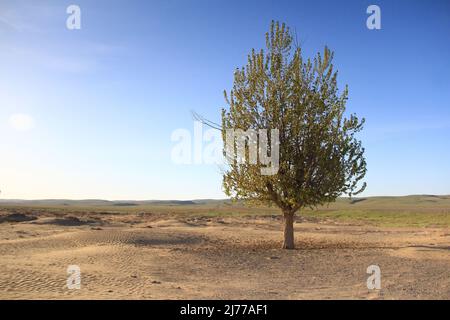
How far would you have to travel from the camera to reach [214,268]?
17.8m

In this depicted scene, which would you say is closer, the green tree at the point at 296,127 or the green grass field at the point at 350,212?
the green tree at the point at 296,127

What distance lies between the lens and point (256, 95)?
22812 mm

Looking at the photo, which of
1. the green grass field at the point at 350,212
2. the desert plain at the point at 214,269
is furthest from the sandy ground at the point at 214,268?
the green grass field at the point at 350,212

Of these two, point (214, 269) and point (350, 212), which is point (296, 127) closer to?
point (214, 269)

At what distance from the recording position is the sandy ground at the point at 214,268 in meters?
12.9

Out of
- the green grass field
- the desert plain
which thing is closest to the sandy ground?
the desert plain

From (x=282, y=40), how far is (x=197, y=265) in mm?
12041

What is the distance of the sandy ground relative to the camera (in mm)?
12898

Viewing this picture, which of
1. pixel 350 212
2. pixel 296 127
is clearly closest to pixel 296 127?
pixel 296 127

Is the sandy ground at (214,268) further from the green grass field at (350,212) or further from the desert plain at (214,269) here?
the green grass field at (350,212)

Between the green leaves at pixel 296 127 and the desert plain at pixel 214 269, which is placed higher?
the green leaves at pixel 296 127

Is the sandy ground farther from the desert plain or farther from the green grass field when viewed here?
the green grass field
